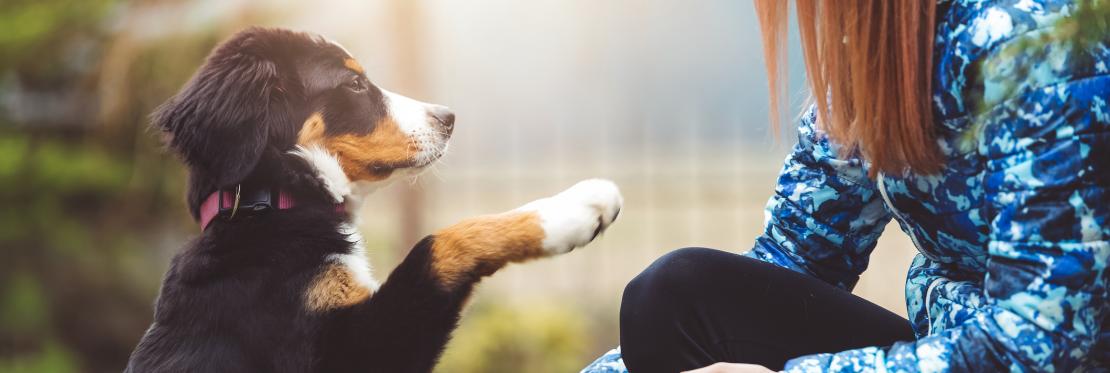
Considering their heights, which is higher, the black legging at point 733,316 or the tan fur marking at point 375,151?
the tan fur marking at point 375,151

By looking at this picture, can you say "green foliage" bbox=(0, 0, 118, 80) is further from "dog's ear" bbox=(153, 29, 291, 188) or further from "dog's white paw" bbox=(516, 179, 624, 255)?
"dog's white paw" bbox=(516, 179, 624, 255)

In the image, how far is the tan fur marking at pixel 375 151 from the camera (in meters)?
2.12

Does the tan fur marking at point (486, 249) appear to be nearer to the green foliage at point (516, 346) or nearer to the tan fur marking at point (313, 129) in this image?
the tan fur marking at point (313, 129)

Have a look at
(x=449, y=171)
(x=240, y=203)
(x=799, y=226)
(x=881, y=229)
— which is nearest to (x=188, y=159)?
(x=240, y=203)

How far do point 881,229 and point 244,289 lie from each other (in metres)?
1.18

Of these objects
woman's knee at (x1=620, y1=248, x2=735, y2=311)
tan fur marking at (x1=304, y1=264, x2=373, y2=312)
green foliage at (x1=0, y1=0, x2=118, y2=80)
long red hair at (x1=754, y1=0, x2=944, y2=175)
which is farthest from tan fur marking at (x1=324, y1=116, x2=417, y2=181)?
green foliage at (x1=0, y1=0, x2=118, y2=80)

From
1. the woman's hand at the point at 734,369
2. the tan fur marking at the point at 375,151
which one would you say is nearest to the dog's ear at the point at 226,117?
the tan fur marking at the point at 375,151

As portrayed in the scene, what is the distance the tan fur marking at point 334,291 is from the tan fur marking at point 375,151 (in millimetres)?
281

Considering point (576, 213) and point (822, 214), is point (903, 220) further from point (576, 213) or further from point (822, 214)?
point (576, 213)

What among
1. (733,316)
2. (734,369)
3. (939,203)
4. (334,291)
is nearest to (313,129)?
(334,291)

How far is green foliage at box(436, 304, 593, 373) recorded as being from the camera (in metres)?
4.29

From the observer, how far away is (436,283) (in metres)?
1.83

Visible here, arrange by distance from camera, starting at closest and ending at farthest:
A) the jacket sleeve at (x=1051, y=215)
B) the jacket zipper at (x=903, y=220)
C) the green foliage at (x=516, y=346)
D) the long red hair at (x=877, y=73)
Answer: the jacket sleeve at (x=1051, y=215) < the long red hair at (x=877, y=73) < the jacket zipper at (x=903, y=220) < the green foliage at (x=516, y=346)

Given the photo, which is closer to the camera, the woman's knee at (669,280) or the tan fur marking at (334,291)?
the woman's knee at (669,280)
